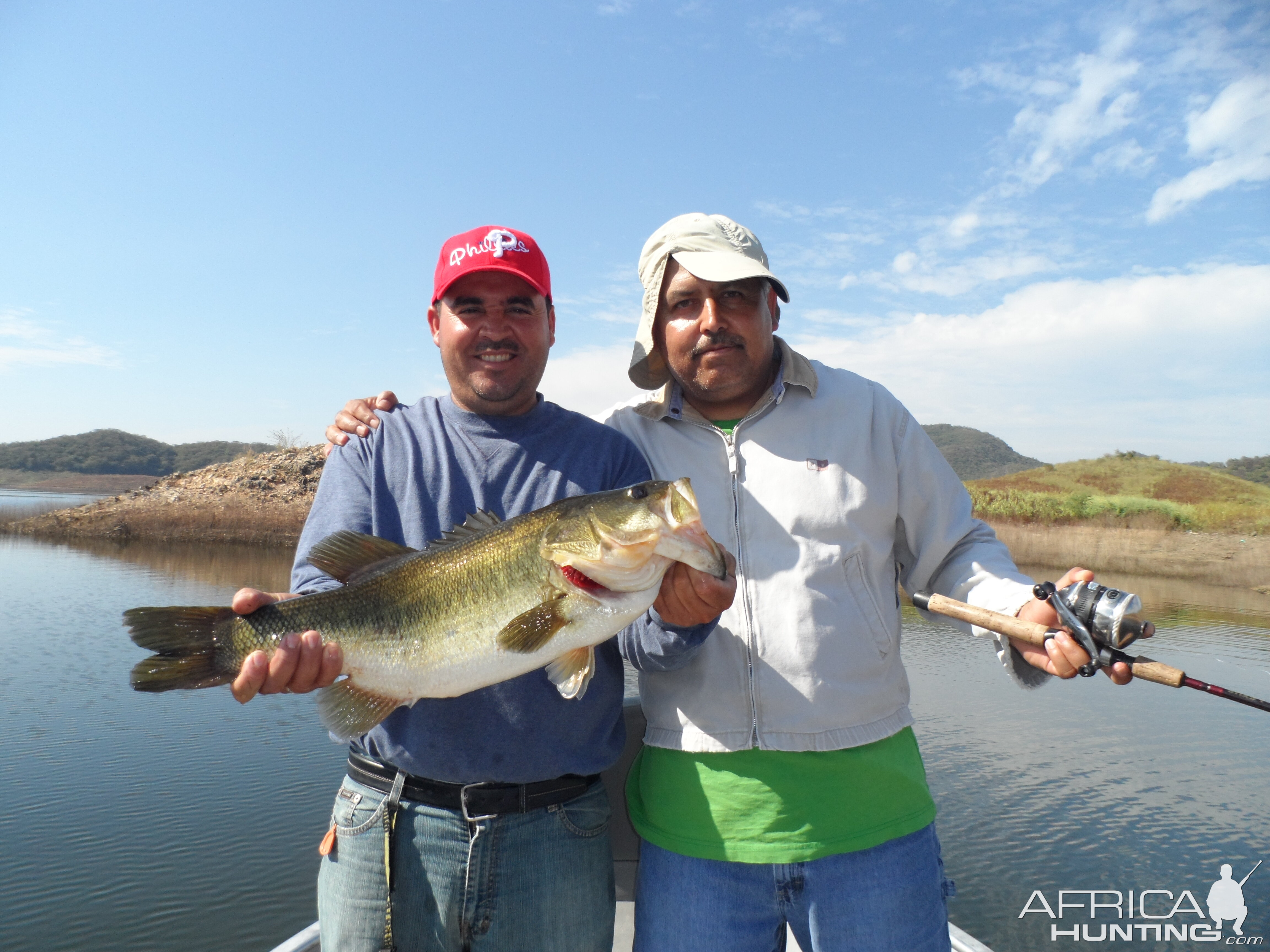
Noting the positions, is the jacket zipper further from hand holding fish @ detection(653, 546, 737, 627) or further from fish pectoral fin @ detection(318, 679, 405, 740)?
fish pectoral fin @ detection(318, 679, 405, 740)

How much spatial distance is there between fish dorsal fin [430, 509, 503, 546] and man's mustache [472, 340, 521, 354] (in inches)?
28.0

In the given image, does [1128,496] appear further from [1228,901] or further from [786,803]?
[786,803]

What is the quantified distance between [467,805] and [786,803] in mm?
1184

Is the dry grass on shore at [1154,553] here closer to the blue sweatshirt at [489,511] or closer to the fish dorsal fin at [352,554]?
the blue sweatshirt at [489,511]

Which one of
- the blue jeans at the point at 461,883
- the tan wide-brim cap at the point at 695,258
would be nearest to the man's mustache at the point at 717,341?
the tan wide-brim cap at the point at 695,258

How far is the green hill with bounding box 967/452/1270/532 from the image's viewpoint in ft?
133

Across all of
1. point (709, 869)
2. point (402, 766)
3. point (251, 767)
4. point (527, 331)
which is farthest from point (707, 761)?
point (251, 767)

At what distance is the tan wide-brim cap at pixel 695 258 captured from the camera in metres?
3.15

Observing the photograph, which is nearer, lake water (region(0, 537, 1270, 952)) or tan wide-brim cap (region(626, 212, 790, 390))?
tan wide-brim cap (region(626, 212, 790, 390))

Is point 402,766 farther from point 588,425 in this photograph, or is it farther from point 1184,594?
point 1184,594

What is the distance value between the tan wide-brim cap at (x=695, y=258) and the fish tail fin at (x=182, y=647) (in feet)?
6.77

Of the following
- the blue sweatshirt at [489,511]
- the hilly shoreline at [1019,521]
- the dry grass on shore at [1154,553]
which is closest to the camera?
the blue sweatshirt at [489,511]

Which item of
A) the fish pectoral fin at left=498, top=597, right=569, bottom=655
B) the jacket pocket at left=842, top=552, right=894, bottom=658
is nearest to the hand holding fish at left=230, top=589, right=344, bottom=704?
the fish pectoral fin at left=498, top=597, right=569, bottom=655

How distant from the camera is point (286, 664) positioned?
8.09 ft
